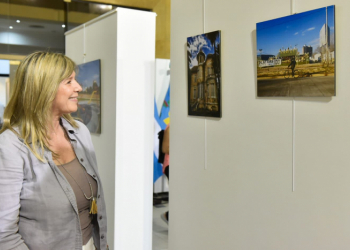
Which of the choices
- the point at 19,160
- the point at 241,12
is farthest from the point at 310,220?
the point at 19,160

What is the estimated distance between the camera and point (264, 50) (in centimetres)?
243

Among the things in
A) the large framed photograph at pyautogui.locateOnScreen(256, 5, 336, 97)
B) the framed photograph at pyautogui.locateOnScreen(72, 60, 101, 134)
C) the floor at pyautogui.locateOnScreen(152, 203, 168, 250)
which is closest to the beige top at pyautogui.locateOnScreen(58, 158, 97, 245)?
the large framed photograph at pyautogui.locateOnScreen(256, 5, 336, 97)

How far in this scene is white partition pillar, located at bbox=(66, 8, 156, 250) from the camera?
4.04 metres

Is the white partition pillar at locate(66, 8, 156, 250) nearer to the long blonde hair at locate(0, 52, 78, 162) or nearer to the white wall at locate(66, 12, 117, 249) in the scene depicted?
the white wall at locate(66, 12, 117, 249)

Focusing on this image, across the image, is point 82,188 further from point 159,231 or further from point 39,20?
point 39,20

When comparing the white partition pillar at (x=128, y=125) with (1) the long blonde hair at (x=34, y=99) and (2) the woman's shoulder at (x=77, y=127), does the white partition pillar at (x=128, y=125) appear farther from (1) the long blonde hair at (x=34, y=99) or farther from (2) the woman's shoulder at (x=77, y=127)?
(1) the long blonde hair at (x=34, y=99)

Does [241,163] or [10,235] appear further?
[241,163]

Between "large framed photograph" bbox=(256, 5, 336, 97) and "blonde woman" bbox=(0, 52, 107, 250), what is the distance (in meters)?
1.13

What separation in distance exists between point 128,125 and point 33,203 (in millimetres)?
2187

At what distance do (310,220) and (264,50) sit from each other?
3.34ft

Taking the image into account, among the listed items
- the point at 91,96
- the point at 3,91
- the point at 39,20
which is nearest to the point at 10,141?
the point at 91,96

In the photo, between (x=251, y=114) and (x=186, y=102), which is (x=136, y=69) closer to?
(x=186, y=102)

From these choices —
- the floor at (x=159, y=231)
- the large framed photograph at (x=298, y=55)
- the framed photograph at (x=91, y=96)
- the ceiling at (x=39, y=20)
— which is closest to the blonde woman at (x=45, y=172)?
the large framed photograph at (x=298, y=55)

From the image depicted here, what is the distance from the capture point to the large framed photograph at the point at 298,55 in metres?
2.04
